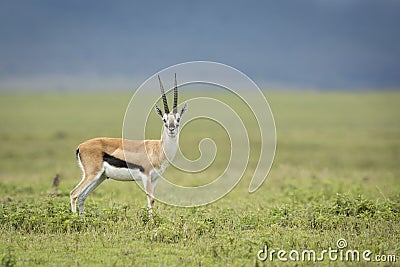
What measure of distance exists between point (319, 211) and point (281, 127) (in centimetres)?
3759

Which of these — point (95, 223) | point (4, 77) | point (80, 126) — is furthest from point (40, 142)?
point (4, 77)

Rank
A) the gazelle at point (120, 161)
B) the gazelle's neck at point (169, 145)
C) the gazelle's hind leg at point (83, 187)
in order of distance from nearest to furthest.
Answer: the gazelle's hind leg at point (83, 187) < the gazelle at point (120, 161) < the gazelle's neck at point (169, 145)

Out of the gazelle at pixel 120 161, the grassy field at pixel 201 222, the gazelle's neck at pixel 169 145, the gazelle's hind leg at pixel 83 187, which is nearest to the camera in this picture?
the grassy field at pixel 201 222

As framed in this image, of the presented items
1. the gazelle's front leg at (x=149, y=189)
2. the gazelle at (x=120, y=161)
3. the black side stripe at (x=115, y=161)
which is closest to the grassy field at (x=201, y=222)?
the gazelle's front leg at (x=149, y=189)

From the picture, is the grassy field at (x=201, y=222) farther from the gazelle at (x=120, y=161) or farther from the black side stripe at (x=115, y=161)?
the black side stripe at (x=115, y=161)

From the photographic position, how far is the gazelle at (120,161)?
1314cm

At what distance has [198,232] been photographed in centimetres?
1162

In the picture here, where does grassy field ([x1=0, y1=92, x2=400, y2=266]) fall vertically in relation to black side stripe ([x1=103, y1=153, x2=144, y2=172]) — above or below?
below

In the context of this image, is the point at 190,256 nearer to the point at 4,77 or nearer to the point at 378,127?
the point at 378,127

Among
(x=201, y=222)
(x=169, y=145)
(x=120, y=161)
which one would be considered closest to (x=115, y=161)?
(x=120, y=161)

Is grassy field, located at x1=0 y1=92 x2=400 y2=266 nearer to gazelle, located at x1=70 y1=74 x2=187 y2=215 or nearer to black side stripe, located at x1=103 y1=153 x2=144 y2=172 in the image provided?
gazelle, located at x1=70 y1=74 x2=187 y2=215

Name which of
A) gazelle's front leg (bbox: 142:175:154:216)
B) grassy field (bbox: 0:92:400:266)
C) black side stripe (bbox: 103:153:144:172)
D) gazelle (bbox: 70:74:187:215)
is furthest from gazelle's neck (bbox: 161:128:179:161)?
grassy field (bbox: 0:92:400:266)

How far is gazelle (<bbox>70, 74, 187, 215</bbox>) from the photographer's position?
517 inches

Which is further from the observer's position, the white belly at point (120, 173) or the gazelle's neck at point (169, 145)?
the gazelle's neck at point (169, 145)
